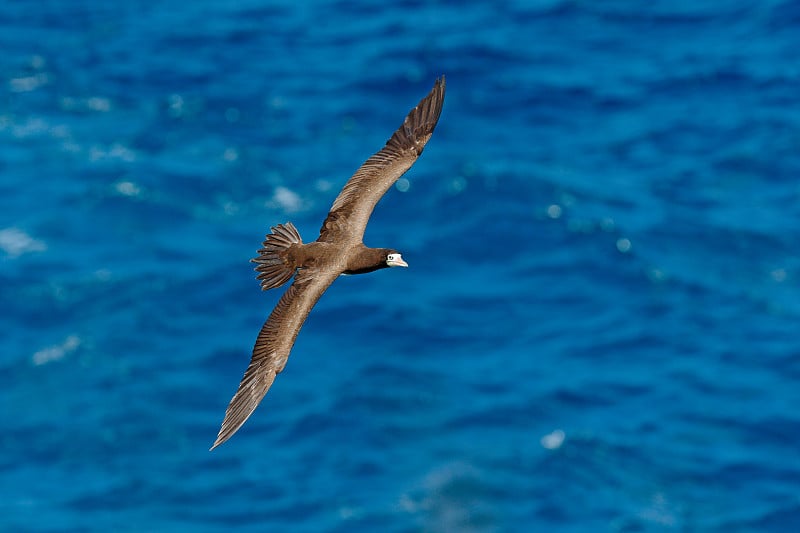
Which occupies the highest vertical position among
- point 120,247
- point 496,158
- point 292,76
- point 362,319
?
point 292,76

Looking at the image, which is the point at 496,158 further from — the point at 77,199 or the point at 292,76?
the point at 77,199

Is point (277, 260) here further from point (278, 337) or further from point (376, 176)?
point (376, 176)

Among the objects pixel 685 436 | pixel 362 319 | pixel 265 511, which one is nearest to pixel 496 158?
pixel 362 319

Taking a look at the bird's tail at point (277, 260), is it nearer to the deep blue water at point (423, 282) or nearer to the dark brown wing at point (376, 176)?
the dark brown wing at point (376, 176)

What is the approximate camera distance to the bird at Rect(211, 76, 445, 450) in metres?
20.2

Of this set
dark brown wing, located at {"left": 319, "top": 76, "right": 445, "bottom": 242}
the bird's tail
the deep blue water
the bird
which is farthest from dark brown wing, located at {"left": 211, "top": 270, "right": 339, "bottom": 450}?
the deep blue water

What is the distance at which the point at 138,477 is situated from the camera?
1747 inches

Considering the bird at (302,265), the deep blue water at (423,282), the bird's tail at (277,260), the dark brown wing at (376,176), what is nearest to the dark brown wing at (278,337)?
the bird at (302,265)

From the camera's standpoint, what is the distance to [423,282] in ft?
162

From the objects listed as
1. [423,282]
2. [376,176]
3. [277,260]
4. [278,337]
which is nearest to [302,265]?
[277,260]

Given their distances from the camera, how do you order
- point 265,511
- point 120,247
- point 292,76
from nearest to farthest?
point 265,511, point 120,247, point 292,76

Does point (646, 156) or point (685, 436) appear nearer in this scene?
point (685, 436)

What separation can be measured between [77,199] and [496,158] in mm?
16803

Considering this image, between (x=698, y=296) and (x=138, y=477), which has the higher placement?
(x=698, y=296)
